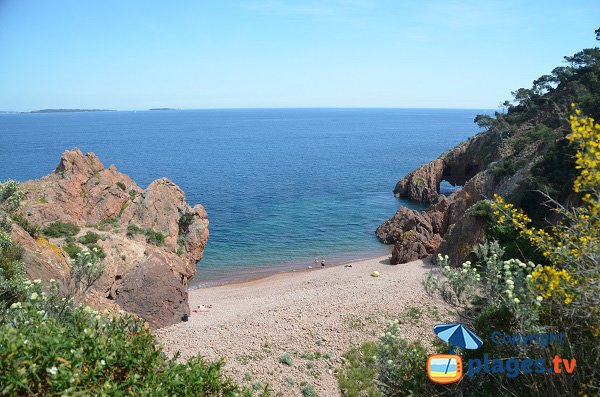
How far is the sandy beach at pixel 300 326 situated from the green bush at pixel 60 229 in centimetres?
800

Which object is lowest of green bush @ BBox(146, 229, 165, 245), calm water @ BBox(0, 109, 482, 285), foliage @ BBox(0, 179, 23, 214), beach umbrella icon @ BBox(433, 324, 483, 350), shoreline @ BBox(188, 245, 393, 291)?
shoreline @ BBox(188, 245, 393, 291)

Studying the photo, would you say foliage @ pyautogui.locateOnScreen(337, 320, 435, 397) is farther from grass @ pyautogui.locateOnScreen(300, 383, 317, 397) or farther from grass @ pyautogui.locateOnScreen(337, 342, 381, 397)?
grass @ pyautogui.locateOnScreen(300, 383, 317, 397)

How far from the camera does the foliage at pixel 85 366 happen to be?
19.3 feet

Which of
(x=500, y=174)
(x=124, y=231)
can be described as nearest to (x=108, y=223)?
(x=124, y=231)

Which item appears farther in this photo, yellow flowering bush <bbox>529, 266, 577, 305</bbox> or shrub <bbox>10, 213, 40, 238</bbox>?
shrub <bbox>10, 213, 40, 238</bbox>

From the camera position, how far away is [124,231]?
27.8 meters

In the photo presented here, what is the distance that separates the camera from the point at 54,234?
24172 millimetres

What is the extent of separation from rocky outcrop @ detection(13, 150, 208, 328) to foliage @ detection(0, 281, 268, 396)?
12.7 meters

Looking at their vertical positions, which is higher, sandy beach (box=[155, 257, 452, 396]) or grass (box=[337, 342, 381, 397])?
grass (box=[337, 342, 381, 397])

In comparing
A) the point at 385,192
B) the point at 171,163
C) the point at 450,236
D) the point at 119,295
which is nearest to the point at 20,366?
the point at 119,295

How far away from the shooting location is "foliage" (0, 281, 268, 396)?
5891 mm

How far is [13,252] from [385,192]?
58.4 m

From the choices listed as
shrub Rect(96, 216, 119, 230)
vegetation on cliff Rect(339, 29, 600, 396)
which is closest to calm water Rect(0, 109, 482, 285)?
shrub Rect(96, 216, 119, 230)

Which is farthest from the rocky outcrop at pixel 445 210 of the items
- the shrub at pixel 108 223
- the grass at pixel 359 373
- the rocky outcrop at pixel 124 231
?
the shrub at pixel 108 223
